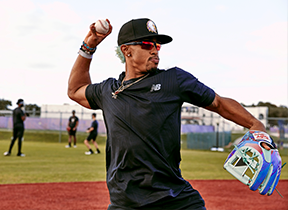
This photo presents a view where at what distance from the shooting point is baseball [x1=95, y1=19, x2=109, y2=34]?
300cm

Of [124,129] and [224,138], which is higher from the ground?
[124,129]

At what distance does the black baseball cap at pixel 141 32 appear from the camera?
9.11 feet

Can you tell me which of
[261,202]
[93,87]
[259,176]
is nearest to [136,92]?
[93,87]

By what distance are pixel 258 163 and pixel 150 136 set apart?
0.82 metres

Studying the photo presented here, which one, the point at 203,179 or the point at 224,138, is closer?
the point at 203,179

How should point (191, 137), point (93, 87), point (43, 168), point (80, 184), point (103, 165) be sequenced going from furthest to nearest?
1. point (191, 137)
2. point (103, 165)
3. point (43, 168)
4. point (80, 184)
5. point (93, 87)

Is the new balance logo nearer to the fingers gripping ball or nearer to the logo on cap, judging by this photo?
the logo on cap

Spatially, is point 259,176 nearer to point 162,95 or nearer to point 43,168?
point 162,95

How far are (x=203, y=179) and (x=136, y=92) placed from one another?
867 cm

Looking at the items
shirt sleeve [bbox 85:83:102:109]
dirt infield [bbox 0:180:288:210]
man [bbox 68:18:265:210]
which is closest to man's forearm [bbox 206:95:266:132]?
man [bbox 68:18:265:210]

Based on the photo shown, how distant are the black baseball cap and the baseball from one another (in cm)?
20

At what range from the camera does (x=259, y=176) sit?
8.60ft

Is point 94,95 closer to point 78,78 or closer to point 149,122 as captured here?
point 78,78

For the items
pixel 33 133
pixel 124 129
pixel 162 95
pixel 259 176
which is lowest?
pixel 33 133
